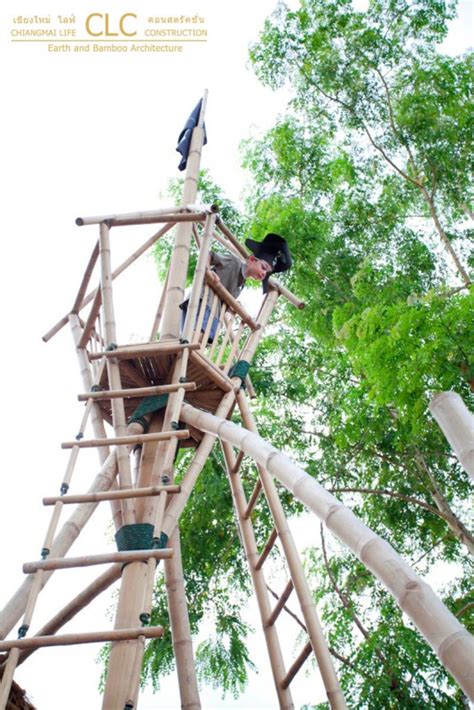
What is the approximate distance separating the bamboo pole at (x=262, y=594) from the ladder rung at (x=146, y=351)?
2.96 ft

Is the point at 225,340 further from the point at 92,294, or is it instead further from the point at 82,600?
the point at 82,600

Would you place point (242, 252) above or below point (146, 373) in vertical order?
above

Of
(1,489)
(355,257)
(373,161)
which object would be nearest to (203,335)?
(355,257)

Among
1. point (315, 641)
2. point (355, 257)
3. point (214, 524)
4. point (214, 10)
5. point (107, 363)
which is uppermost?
point (214, 10)

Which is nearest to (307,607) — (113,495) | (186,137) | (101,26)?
(113,495)

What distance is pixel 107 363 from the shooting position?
10.7 feet

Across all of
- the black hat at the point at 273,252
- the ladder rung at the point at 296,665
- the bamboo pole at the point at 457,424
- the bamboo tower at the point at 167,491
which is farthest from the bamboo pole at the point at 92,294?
the bamboo pole at the point at 457,424

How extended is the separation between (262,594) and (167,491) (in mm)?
1139

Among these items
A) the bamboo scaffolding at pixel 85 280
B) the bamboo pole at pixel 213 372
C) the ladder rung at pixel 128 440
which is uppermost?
the bamboo scaffolding at pixel 85 280

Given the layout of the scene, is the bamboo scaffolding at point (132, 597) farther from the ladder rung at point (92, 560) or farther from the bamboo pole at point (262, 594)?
the bamboo pole at point (262, 594)

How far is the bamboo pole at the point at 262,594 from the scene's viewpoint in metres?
3.23

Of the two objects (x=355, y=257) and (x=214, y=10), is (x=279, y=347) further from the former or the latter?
(x=214, y=10)

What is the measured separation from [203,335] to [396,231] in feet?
14.6

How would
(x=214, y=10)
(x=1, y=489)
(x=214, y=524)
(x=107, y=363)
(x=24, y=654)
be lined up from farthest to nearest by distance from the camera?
(x=214, y=10), (x=1, y=489), (x=214, y=524), (x=107, y=363), (x=24, y=654)
